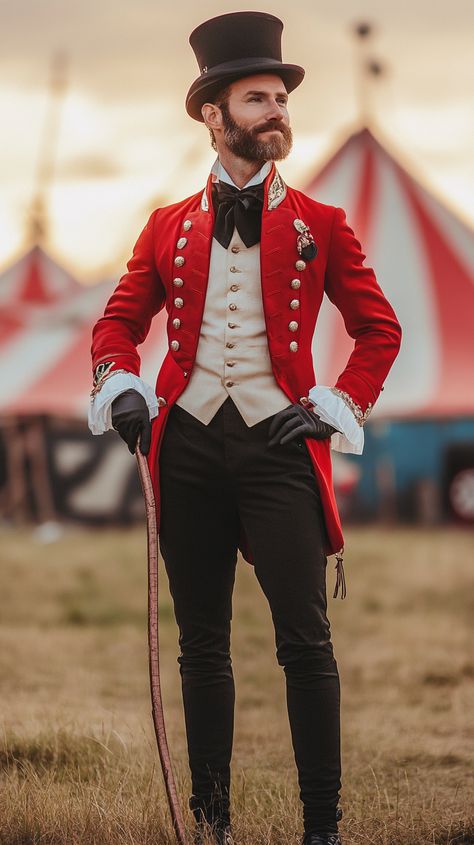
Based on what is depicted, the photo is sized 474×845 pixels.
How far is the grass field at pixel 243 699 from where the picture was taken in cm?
294

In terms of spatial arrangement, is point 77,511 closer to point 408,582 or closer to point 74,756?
point 408,582

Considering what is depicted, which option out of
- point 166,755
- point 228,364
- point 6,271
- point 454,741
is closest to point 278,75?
point 228,364

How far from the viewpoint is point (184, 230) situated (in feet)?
9.14

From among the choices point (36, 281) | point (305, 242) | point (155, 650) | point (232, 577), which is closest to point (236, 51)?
point (305, 242)

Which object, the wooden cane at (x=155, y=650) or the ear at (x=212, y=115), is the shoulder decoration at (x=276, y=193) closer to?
the ear at (x=212, y=115)

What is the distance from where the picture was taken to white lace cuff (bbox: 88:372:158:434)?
2.73 metres

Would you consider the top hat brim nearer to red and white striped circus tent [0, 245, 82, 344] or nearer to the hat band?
the hat band

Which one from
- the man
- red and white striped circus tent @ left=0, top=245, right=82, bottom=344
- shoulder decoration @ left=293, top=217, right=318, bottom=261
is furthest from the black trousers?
red and white striped circus tent @ left=0, top=245, right=82, bottom=344

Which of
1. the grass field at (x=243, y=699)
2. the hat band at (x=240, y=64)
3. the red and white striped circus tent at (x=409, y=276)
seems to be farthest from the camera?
the red and white striped circus tent at (x=409, y=276)

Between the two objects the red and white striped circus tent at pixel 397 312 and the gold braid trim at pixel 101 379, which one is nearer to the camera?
the gold braid trim at pixel 101 379

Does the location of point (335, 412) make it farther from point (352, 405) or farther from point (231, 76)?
point (231, 76)

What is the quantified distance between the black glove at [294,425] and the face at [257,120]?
1.70ft

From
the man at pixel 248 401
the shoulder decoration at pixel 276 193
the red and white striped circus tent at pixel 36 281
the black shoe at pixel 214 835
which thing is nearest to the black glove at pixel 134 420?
the man at pixel 248 401

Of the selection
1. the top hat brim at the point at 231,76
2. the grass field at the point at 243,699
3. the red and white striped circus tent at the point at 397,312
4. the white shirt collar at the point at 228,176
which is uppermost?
the red and white striped circus tent at the point at 397,312
